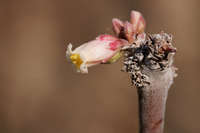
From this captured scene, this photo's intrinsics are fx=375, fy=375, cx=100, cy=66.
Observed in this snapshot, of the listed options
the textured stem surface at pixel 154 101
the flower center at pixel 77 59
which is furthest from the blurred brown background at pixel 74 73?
the textured stem surface at pixel 154 101

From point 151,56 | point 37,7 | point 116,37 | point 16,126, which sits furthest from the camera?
point 37,7

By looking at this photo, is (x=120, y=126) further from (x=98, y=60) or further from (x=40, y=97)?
(x=98, y=60)

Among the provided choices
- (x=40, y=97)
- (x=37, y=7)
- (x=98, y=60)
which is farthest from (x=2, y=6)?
(x=98, y=60)

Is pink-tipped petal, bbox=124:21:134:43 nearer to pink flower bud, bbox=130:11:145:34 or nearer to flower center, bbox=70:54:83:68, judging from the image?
pink flower bud, bbox=130:11:145:34

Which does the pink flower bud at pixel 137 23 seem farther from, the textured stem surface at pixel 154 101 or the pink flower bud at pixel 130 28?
the textured stem surface at pixel 154 101

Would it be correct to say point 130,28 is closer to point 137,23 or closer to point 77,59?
point 137,23

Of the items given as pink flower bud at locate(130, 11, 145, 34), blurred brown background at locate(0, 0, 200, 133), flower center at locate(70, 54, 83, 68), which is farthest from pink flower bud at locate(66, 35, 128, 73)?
blurred brown background at locate(0, 0, 200, 133)
